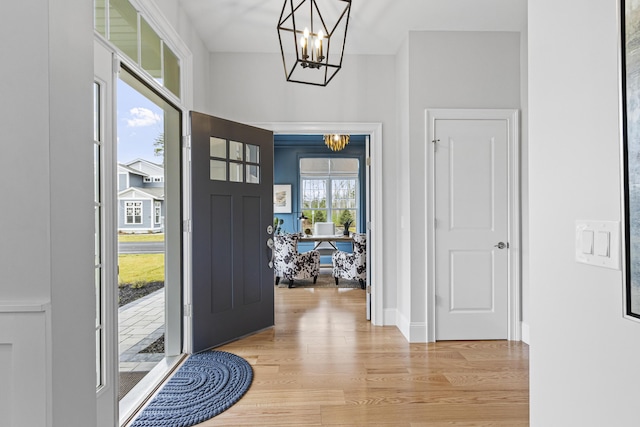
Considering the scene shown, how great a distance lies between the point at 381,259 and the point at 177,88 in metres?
2.46

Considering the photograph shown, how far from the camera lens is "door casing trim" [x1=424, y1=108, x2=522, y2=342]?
10.8 feet

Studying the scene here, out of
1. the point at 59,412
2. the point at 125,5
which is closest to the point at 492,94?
the point at 125,5

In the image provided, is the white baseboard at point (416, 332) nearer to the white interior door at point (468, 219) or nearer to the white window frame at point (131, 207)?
the white interior door at point (468, 219)

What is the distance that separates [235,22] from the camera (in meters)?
3.12

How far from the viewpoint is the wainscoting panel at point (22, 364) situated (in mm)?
886

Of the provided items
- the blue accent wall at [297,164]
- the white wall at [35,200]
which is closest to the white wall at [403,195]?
the white wall at [35,200]

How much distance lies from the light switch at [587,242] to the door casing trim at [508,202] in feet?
7.80

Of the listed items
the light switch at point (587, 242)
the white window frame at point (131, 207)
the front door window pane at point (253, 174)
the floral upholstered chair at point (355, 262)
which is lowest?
the floral upholstered chair at point (355, 262)

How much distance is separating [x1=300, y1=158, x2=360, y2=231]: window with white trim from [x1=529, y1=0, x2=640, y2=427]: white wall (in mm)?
6586

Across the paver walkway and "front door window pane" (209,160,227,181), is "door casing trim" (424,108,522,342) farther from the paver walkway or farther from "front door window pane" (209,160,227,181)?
the paver walkway

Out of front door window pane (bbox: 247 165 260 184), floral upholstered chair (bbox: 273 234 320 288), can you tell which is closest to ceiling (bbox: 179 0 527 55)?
front door window pane (bbox: 247 165 260 184)

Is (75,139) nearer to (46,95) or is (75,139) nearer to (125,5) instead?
(46,95)

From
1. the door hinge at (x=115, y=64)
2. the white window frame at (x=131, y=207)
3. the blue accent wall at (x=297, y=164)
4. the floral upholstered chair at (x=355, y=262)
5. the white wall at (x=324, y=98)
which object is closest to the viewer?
the door hinge at (x=115, y=64)

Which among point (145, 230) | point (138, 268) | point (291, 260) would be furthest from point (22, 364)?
point (291, 260)
